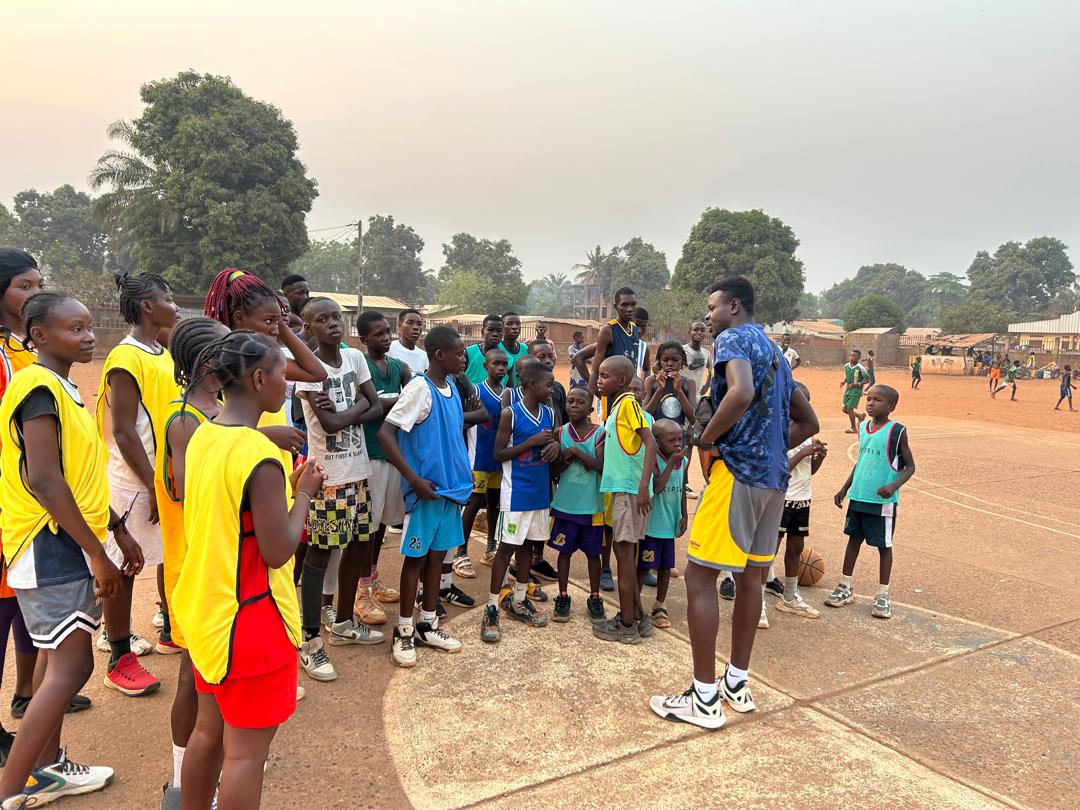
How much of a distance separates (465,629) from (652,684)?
126 centimetres

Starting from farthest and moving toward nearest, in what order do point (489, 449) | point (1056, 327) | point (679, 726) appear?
point (1056, 327) → point (489, 449) → point (679, 726)

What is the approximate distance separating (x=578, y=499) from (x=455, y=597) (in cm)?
118

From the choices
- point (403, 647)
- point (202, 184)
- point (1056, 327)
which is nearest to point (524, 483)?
point (403, 647)

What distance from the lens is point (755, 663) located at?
397 cm

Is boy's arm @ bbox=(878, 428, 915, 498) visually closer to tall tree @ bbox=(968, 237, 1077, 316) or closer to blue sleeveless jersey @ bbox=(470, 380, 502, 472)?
blue sleeveless jersey @ bbox=(470, 380, 502, 472)

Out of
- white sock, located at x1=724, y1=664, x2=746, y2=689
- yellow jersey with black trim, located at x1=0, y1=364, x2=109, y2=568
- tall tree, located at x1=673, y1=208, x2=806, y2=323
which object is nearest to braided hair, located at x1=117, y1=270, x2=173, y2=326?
yellow jersey with black trim, located at x1=0, y1=364, x2=109, y2=568

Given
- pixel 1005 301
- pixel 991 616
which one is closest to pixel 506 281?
pixel 1005 301

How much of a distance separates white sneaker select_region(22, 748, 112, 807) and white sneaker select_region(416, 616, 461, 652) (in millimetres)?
1659

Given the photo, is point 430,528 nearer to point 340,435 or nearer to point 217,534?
point 340,435

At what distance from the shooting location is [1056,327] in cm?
5053

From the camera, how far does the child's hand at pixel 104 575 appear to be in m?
2.59

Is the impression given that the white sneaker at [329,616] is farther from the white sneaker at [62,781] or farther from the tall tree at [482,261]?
the tall tree at [482,261]

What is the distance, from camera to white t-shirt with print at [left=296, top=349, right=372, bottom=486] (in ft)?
12.8

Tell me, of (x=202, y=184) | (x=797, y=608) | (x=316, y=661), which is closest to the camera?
(x=316, y=661)
